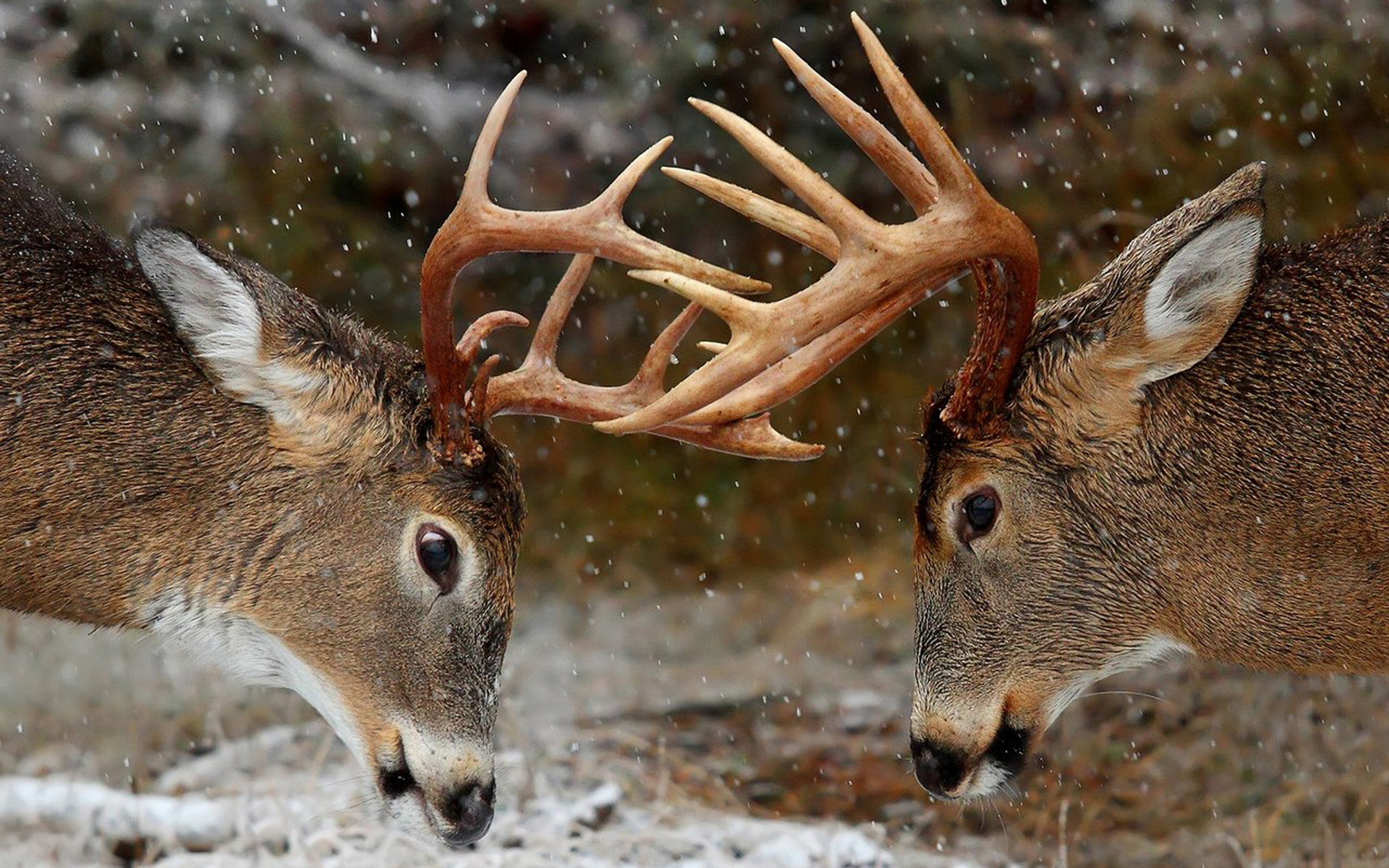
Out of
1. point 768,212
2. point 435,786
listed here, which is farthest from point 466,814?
point 768,212

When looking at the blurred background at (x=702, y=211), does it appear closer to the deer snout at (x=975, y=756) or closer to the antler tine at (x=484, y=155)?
the deer snout at (x=975, y=756)

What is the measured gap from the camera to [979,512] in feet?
12.7

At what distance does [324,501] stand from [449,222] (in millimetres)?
724

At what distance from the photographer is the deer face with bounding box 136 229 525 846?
3.85 meters

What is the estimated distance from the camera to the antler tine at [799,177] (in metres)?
3.50

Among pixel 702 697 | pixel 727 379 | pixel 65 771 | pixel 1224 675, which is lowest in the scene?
pixel 65 771

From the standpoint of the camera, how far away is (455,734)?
3.88 metres

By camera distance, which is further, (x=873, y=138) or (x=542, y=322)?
(x=542, y=322)

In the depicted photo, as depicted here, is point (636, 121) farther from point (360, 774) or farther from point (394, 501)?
point (394, 501)

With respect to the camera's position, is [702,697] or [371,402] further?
[702,697]

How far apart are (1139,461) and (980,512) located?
37 cm

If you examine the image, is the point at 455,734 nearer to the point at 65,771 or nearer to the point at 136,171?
the point at 65,771

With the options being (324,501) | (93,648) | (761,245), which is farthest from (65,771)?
(761,245)

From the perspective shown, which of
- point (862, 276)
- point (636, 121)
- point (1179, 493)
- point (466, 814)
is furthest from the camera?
point (636, 121)
